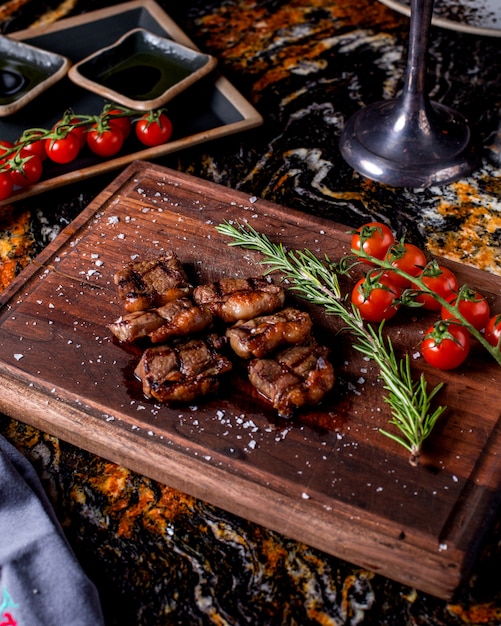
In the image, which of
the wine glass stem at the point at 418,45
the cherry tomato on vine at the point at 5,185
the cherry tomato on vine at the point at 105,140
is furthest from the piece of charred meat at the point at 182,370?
the wine glass stem at the point at 418,45

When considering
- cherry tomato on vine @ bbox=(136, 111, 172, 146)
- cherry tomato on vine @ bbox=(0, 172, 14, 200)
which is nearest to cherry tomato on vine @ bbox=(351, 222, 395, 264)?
cherry tomato on vine @ bbox=(136, 111, 172, 146)

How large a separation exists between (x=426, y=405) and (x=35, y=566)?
1.03 m

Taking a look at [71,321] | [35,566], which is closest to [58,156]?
[71,321]

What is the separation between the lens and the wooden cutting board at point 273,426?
71.6 inches

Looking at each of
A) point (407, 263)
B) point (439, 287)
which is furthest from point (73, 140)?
point (439, 287)

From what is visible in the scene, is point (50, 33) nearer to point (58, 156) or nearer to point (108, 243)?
point (58, 156)

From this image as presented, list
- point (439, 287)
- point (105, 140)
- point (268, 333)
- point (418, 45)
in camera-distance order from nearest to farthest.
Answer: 1. point (268, 333)
2. point (439, 287)
3. point (418, 45)
4. point (105, 140)

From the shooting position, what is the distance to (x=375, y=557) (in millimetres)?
1785

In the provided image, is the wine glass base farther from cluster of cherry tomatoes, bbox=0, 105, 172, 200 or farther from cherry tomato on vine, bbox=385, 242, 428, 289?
cluster of cherry tomatoes, bbox=0, 105, 172, 200

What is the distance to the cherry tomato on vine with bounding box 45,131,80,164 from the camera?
2820mm

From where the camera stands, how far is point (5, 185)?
106 inches

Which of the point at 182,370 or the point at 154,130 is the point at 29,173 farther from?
the point at 182,370

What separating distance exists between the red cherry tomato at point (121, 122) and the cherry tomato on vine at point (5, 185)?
0.45 meters

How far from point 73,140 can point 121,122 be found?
0.71ft
